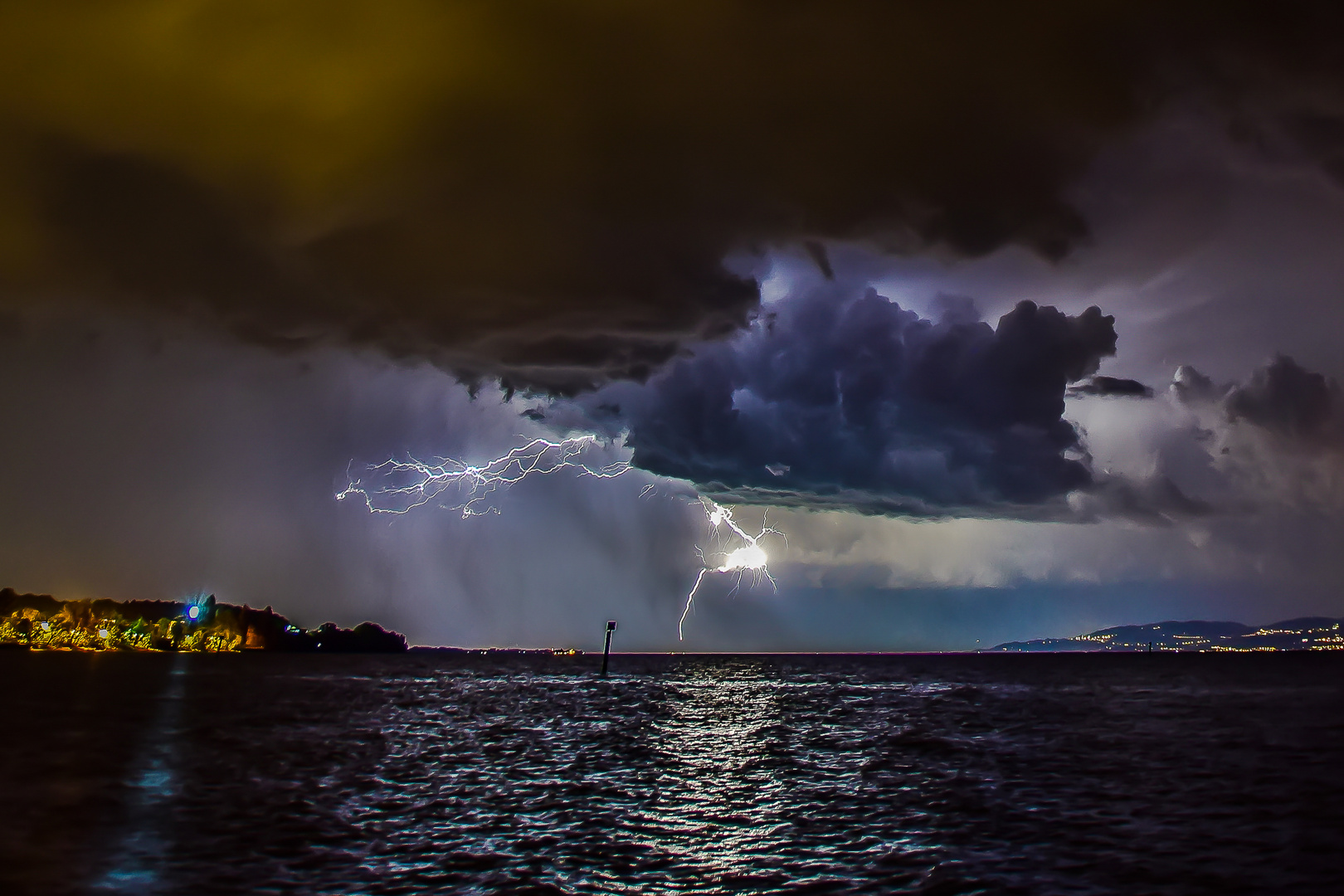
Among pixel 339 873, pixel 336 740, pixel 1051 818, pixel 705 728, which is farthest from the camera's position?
pixel 705 728

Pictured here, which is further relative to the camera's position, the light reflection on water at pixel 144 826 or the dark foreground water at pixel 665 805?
the dark foreground water at pixel 665 805

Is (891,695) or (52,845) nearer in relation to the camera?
(52,845)

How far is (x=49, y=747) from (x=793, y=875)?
38449 millimetres

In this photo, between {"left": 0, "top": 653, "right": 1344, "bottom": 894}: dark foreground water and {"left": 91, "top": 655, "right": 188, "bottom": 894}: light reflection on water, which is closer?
{"left": 91, "top": 655, "right": 188, "bottom": 894}: light reflection on water

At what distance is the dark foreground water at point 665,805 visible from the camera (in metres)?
19.1

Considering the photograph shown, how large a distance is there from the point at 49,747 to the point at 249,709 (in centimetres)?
2758

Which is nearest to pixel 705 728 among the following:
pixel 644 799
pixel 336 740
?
pixel 336 740

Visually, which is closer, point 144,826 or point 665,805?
point 144,826

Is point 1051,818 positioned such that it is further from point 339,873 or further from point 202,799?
point 202,799

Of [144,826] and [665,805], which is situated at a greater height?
[144,826]

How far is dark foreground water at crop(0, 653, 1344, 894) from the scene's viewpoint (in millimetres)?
19125

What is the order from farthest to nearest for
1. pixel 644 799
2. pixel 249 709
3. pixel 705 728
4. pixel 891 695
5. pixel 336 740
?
pixel 891 695
pixel 249 709
pixel 705 728
pixel 336 740
pixel 644 799

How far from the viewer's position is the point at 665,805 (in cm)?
2784

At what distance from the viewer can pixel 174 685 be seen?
10838 cm
